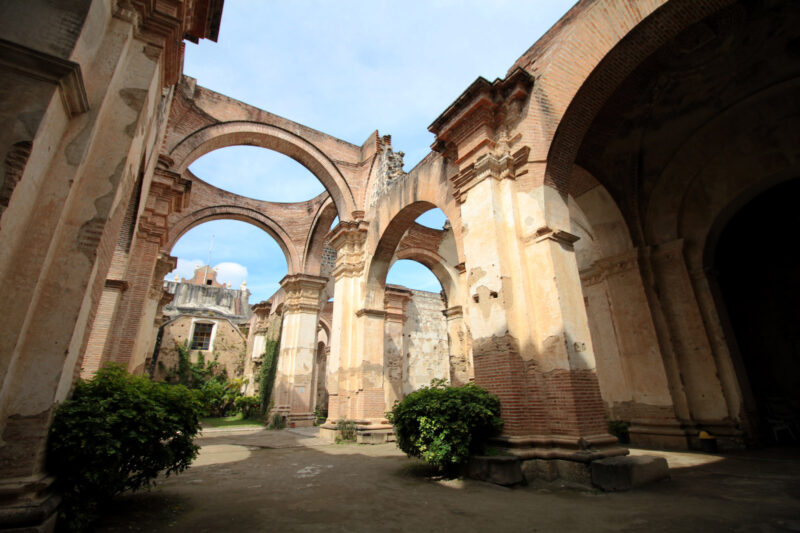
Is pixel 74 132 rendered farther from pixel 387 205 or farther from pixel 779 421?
pixel 779 421

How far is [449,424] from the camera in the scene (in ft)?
15.5

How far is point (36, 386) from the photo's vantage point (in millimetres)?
2740

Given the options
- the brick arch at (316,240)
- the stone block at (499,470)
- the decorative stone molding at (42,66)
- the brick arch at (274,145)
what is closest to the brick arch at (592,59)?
the stone block at (499,470)

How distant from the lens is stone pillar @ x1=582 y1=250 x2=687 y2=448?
7270mm

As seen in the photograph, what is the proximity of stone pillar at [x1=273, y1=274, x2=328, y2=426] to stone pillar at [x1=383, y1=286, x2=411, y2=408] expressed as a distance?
9.25ft

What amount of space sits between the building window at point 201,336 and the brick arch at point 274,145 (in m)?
15.9

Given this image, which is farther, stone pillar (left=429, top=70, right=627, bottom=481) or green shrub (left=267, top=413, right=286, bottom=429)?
green shrub (left=267, top=413, right=286, bottom=429)

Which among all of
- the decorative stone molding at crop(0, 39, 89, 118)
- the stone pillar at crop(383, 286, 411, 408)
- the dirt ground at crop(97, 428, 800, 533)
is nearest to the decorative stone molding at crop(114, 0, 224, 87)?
the decorative stone molding at crop(0, 39, 89, 118)

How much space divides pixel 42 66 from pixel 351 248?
863cm

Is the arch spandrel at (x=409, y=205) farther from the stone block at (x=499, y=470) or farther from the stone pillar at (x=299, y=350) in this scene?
the stone pillar at (x=299, y=350)

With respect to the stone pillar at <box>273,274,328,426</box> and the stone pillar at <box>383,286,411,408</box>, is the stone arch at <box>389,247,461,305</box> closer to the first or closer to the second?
the stone pillar at <box>383,286,411,408</box>

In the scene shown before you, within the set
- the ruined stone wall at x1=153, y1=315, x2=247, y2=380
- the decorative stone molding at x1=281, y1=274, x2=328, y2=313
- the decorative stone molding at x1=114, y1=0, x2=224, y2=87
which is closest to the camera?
the decorative stone molding at x1=114, y1=0, x2=224, y2=87

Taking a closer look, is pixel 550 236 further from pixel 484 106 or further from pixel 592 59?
pixel 592 59

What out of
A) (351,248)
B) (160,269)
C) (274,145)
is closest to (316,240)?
(274,145)
